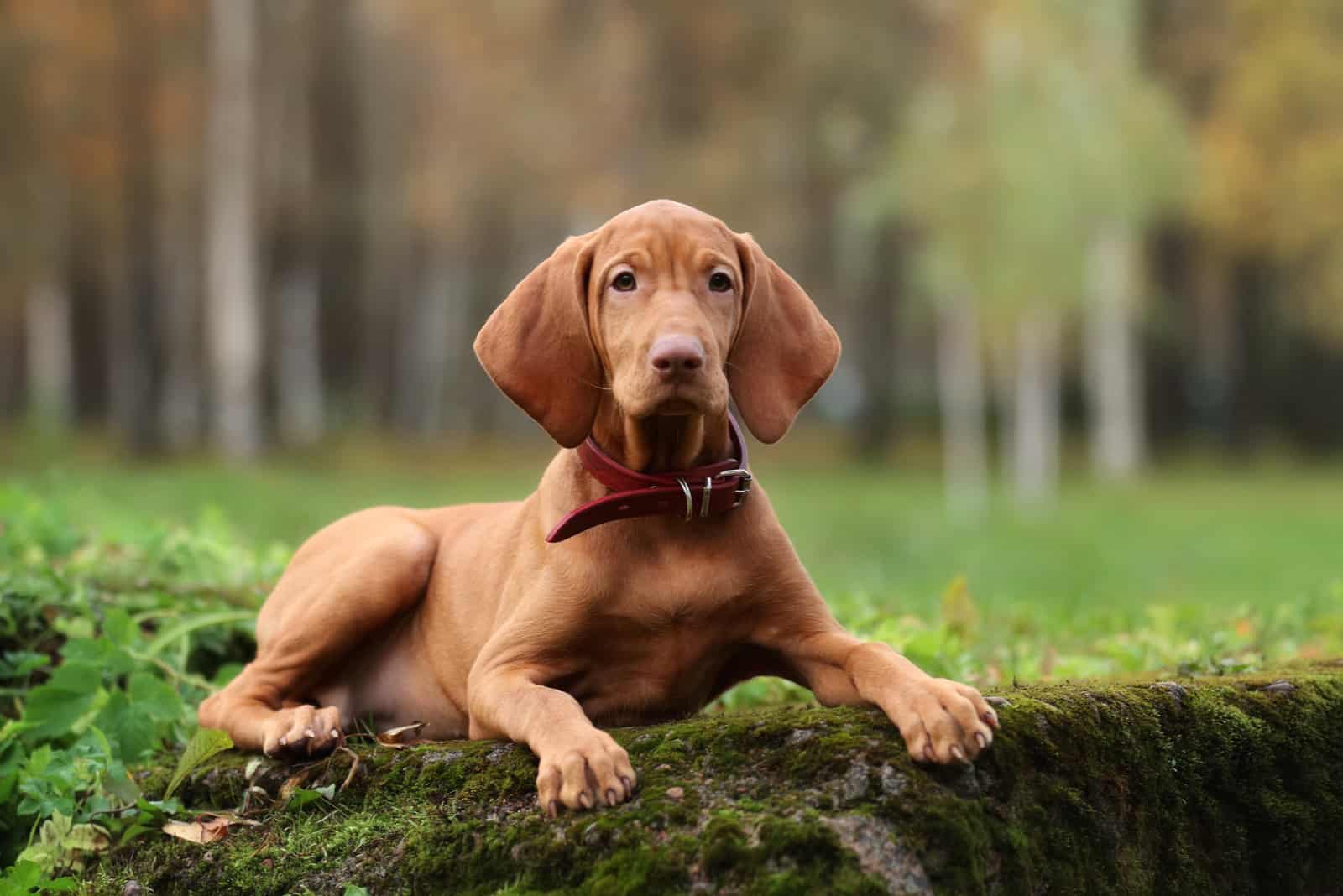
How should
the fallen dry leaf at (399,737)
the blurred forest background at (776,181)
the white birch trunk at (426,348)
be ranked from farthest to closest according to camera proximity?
the white birch trunk at (426,348), the blurred forest background at (776,181), the fallen dry leaf at (399,737)

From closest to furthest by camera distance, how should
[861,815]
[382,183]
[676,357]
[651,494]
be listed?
1. [861,815]
2. [676,357]
3. [651,494]
4. [382,183]

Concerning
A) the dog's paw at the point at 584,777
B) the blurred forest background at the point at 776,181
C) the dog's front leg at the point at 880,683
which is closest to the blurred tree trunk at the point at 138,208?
the blurred forest background at the point at 776,181

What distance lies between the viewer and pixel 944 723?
10.7ft

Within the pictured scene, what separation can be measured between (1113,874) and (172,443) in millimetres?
32816

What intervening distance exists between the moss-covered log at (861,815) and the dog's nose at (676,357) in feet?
3.04

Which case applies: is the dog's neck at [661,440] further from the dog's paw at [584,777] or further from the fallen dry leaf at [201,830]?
the fallen dry leaf at [201,830]

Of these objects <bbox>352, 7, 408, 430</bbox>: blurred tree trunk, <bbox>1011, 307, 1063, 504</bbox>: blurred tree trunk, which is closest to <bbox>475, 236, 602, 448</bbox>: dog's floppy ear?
<bbox>1011, 307, 1063, 504</bbox>: blurred tree trunk

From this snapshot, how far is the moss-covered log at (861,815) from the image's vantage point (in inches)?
122

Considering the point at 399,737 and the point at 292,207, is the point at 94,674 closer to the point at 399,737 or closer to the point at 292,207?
the point at 399,737

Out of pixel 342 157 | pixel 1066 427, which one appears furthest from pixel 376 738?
pixel 1066 427

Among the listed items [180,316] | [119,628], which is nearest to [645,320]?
[119,628]

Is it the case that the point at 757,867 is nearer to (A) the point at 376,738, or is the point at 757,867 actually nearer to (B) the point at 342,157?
(A) the point at 376,738

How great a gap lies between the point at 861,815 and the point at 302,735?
186 centimetres

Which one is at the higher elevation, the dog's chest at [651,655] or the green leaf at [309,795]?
the dog's chest at [651,655]
